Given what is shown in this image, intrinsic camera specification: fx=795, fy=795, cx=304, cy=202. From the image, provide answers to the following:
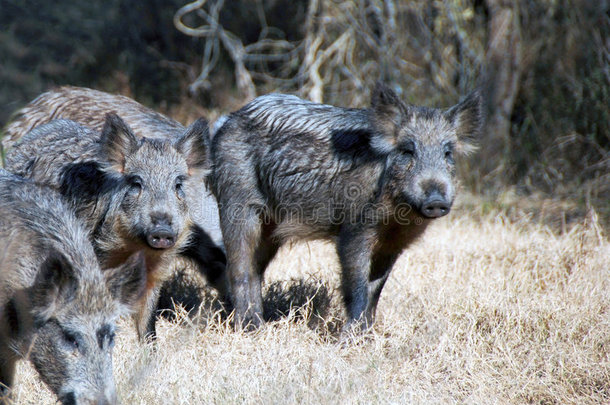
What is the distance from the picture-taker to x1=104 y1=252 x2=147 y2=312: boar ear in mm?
3829

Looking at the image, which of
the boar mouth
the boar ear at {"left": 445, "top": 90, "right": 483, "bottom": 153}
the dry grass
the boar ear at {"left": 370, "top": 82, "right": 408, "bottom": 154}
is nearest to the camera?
the dry grass

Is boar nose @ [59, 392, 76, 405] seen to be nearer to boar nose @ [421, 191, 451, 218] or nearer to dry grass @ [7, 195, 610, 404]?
dry grass @ [7, 195, 610, 404]

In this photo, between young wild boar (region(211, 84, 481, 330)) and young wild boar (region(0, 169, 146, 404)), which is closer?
young wild boar (region(0, 169, 146, 404))

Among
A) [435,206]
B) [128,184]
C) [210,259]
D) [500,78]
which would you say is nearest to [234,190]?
[210,259]

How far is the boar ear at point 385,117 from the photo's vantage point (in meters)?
5.11

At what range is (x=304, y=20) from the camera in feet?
36.7

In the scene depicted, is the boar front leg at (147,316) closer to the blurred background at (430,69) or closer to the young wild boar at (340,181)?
the young wild boar at (340,181)

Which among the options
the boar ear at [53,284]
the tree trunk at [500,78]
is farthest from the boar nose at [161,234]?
the tree trunk at [500,78]

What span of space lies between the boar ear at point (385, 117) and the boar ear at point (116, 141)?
153 centimetres

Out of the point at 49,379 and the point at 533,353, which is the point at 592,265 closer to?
the point at 533,353

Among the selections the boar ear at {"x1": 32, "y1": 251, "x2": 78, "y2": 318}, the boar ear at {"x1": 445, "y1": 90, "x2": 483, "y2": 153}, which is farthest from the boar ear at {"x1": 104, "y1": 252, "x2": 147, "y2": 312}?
the boar ear at {"x1": 445, "y1": 90, "x2": 483, "y2": 153}

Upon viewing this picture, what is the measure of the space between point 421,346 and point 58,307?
7.34 feet

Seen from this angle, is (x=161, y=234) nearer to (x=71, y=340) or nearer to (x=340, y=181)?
(x=71, y=340)

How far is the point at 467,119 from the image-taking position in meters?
5.34
